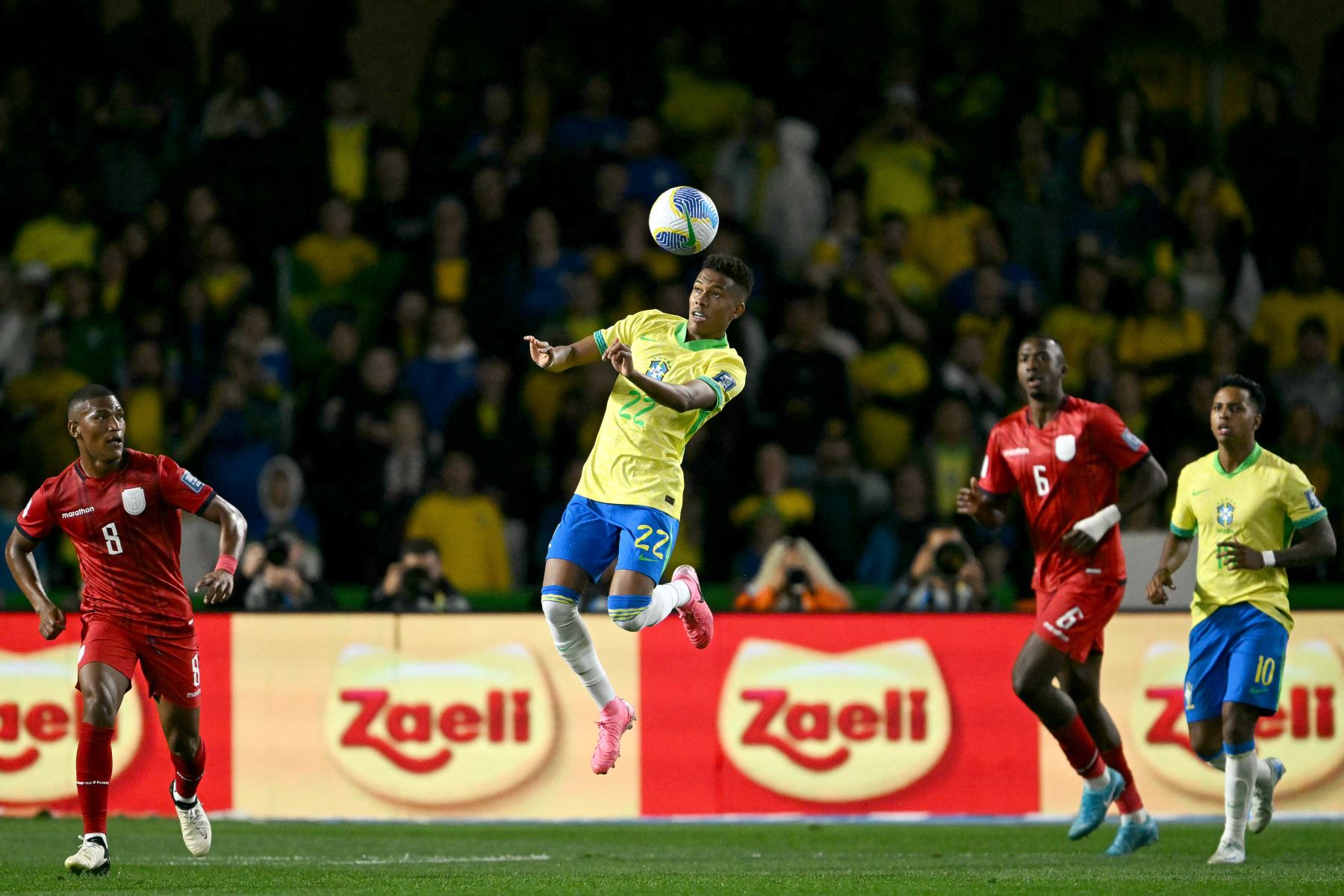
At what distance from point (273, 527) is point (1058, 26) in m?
9.29

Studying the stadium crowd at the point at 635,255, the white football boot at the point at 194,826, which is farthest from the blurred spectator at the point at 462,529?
the white football boot at the point at 194,826

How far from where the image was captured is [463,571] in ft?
45.7

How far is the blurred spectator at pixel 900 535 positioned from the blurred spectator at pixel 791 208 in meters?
2.80

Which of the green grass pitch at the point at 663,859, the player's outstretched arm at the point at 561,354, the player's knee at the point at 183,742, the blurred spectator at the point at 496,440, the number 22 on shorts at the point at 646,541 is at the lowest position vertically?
the green grass pitch at the point at 663,859

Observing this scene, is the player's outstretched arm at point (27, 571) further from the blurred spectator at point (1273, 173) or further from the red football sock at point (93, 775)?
the blurred spectator at point (1273, 173)

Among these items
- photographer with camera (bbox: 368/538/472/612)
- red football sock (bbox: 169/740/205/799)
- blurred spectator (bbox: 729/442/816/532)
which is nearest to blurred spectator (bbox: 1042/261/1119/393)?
blurred spectator (bbox: 729/442/816/532)

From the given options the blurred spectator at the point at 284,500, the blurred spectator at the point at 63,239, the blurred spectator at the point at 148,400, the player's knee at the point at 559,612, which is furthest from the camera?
the blurred spectator at the point at 63,239

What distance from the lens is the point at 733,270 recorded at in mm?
9109

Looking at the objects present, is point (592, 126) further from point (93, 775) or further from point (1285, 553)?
point (93, 775)

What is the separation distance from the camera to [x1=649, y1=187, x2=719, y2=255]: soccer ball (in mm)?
9055

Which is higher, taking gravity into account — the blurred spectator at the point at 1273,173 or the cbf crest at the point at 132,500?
the blurred spectator at the point at 1273,173

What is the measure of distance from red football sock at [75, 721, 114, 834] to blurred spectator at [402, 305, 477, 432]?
5967mm

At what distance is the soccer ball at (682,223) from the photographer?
905 centimetres

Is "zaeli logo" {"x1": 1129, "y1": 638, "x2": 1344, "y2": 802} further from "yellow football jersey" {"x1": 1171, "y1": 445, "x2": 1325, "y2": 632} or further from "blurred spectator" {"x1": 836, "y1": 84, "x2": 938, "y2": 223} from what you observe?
"blurred spectator" {"x1": 836, "y1": 84, "x2": 938, "y2": 223}
